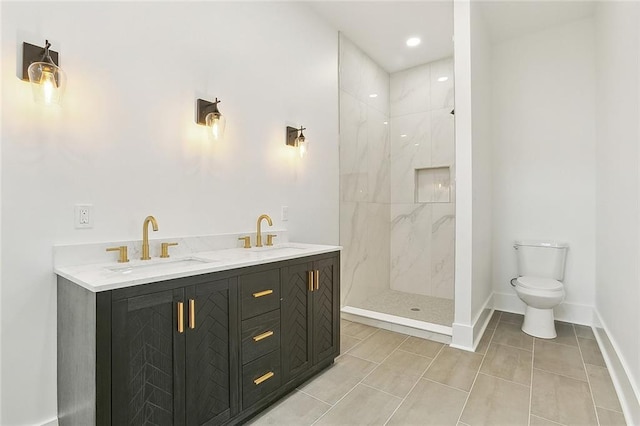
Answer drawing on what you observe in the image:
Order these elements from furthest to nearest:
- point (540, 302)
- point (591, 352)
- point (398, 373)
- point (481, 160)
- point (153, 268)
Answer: point (481, 160), point (540, 302), point (591, 352), point (398, 373), point (153, 268)

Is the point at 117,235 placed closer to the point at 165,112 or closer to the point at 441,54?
the point at 165,112

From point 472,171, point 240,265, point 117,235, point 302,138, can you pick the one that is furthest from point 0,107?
point 472,171

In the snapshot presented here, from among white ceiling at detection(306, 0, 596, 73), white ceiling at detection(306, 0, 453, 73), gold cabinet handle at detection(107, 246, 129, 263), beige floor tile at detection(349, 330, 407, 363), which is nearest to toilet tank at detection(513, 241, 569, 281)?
beige floor tile at detection(349, 330, 407, 363)

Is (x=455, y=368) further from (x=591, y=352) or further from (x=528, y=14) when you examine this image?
(x=528, y=14)

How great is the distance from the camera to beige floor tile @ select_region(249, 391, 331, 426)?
1.70 meters

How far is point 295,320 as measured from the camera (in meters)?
2.00

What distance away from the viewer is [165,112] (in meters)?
1.91

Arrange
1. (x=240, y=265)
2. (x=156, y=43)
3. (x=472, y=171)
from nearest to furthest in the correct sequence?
(x=240, y=265), (x=156, y=43), (x=472, y=171)

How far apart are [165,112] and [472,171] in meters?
2.31

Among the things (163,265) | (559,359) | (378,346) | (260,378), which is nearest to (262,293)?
(260,378)

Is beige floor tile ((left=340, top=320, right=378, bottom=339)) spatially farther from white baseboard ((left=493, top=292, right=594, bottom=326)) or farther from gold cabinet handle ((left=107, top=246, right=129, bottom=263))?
gold cabinet handle ((left=107, top=246, right=129, bottom=263))

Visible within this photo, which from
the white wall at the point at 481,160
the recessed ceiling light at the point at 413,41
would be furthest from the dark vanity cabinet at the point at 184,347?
the recessed ceiling light at the point at 413,41

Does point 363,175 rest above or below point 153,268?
above

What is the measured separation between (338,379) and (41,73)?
2.31m
